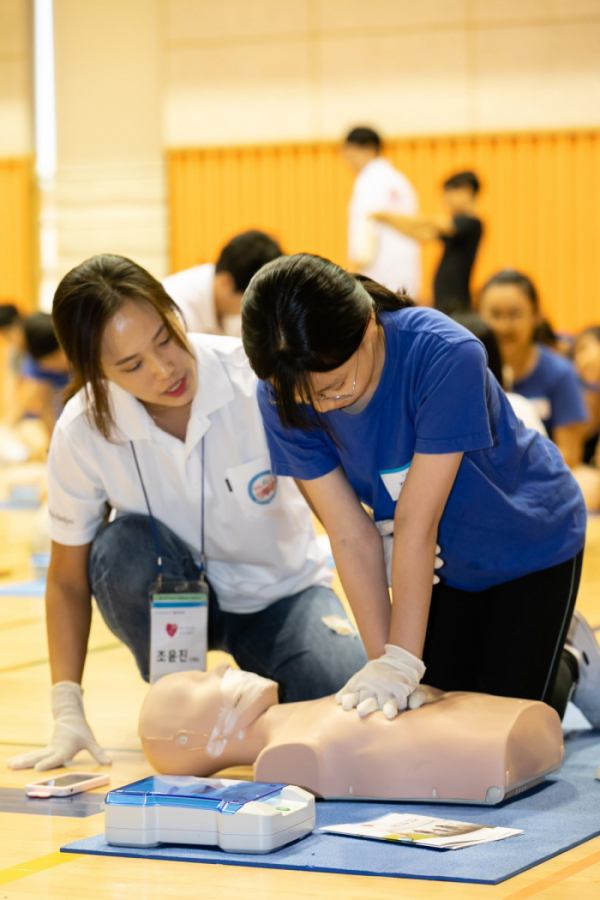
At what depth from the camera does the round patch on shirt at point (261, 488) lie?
205 centimetres

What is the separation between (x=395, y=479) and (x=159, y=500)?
48 cm

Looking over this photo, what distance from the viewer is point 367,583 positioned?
178 centimetres

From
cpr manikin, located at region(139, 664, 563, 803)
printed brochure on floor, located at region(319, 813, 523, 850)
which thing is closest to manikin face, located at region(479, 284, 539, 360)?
cpr manikin, located at region(139, 664, 563, 803)

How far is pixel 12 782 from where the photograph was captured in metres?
1.79

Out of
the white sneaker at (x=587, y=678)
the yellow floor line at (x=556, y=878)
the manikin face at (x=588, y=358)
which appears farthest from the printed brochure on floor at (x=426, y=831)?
the manikin face at (x=588, y=358)

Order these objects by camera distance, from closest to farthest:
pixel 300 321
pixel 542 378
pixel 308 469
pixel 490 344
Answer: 1. pixel 300 321
2. pixel 308 469
3. pixel 490 344
4. pixel 542 378

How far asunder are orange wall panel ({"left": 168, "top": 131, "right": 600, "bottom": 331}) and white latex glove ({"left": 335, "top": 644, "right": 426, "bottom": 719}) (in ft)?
21.4

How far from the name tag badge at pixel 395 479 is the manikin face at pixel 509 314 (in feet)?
6.16

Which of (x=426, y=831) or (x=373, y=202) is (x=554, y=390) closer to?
(x=373, y=202)

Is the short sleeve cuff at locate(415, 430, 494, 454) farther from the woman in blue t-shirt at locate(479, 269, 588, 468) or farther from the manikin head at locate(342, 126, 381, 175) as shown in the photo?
the manikin head at locate(342, 126, 381, 175)

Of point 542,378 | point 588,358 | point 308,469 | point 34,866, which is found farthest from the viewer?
point 588,358

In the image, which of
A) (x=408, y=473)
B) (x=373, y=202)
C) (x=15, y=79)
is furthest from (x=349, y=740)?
(x=15, y=79)

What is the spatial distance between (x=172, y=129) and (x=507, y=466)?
7.67 metres

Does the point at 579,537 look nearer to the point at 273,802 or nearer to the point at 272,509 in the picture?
the point at 272,509
